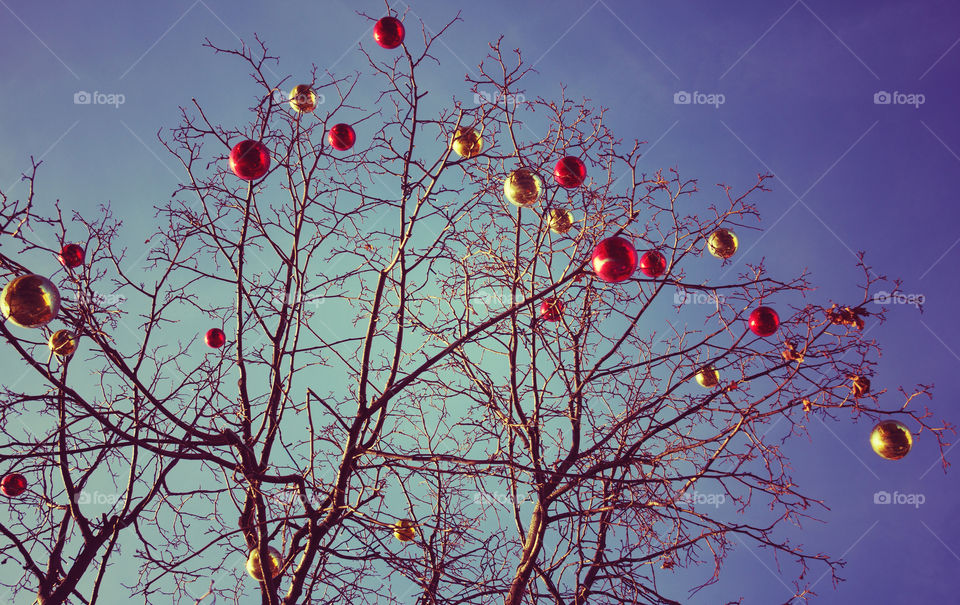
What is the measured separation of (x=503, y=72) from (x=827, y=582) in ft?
36.7

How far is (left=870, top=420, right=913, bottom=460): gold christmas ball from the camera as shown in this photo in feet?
14.0

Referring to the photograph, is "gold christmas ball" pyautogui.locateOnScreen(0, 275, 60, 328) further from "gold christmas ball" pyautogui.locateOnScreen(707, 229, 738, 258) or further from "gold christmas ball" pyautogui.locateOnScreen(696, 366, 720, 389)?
"gold christmas ball" pyautogui.locateOnScreen(696, 366, 720, 389)

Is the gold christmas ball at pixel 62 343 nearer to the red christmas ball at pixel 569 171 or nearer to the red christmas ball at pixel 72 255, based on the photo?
the red christmas ball at pixel 72 255

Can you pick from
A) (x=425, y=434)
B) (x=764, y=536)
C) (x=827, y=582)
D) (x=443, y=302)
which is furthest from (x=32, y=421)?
(x=827, y=582)

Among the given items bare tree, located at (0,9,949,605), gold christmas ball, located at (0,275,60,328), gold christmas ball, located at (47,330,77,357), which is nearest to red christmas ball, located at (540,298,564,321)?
bare tree, located at (0,9,949,605)

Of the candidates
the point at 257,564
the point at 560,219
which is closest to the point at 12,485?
the point at 257,564

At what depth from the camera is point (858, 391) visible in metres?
3.79

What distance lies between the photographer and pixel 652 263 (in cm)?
400

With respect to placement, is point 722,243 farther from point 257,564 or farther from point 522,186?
point 257,564

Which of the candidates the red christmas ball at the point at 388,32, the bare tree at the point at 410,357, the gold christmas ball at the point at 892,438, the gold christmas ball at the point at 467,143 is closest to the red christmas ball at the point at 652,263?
the bare tree at the point at 410,357

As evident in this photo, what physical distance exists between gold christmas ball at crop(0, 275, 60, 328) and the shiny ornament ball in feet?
6.77

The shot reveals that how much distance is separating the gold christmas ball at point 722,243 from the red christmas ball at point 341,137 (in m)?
2.94

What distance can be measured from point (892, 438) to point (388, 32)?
180 inches

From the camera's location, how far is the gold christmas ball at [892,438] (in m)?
4.26
